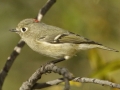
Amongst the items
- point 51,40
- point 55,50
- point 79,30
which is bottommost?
point 55,50

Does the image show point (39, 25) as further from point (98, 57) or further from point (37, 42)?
point (98, 57)

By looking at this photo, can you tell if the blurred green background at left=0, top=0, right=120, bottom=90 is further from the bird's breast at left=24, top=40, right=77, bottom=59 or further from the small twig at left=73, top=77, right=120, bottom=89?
the small twig at left=73, top=77, right=120, bottom=89

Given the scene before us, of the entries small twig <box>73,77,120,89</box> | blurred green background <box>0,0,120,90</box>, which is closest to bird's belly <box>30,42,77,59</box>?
blurred green background <box>0,0,120,90</box>

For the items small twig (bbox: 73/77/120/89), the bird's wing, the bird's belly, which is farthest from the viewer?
the bird's wing

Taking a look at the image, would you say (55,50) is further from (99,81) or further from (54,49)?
(99,81)

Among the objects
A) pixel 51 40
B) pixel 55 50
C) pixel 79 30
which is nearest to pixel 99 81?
pixel 55 50

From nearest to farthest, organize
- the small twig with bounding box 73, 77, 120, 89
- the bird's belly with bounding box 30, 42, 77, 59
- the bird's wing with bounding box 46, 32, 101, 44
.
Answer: the small twig with bounding box 73, 77, 120, 89
the bird's belly with bounding box 30, 42, 77, 59
the bird's wing with bounding box 46, 32, 101, 44

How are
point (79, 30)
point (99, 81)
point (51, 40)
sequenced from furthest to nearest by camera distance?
point (79, 30) → point (51, 40) → point (99, 81)

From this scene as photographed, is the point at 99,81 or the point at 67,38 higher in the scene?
the point at 67,38
